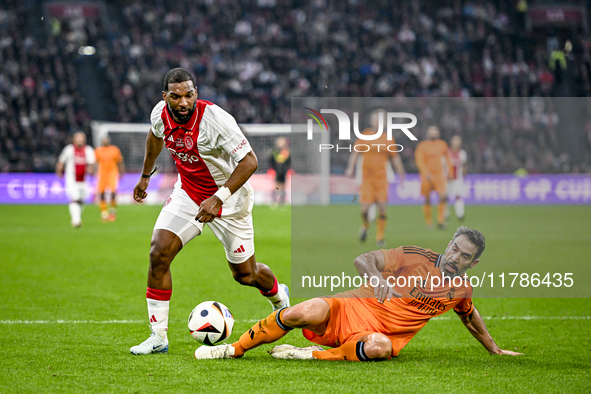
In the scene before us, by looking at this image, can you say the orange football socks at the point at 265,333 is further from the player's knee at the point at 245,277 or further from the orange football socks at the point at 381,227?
the orange football socks at the point at 381,227

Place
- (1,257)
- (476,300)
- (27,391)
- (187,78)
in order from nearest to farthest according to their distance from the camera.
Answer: (27,391) → (187,78) → (476,300) → (1,257)

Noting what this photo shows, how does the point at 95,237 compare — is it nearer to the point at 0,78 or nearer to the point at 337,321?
the point at 337,321

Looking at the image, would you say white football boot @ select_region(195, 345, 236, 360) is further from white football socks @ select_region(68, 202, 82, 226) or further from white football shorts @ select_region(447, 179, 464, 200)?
white football shorts @ select_region(447, 179, 464, 200)

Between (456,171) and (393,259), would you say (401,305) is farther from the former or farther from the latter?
(456,171)

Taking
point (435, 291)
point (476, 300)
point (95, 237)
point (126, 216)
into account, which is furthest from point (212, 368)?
point (126, 216)

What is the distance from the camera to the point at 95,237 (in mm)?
13148

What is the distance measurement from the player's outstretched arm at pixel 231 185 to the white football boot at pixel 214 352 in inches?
34.7

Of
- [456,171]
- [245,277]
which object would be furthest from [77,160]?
Result: [245,277]

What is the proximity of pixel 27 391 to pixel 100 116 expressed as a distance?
79.7 ft

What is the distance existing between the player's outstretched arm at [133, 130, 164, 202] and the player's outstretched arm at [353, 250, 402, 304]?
1.85 meters

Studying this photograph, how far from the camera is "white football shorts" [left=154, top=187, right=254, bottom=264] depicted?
4.90 m

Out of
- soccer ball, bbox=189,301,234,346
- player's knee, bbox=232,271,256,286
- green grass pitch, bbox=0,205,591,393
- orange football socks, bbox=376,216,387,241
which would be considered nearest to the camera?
green grass pitch, bbox=0,205,591,393

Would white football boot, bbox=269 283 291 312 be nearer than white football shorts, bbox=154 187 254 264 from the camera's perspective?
No

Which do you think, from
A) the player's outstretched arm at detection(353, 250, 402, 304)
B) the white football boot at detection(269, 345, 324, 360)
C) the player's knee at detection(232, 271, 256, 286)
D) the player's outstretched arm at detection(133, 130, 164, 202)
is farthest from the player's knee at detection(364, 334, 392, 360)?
the player's outstretched arm at detection(133, 130, 164, 202)
